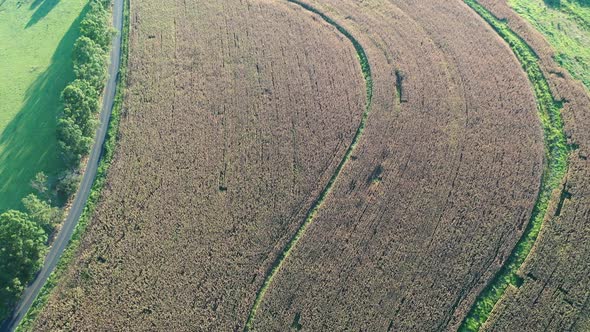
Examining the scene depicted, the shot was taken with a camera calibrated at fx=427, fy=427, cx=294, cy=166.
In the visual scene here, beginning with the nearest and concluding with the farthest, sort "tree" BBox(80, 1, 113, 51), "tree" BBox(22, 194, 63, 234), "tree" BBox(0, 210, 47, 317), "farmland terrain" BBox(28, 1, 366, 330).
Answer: "tree" BBox(0, 210, 47, 317) → "farmland terrain" BBox(28, 1, 366, 330) → "tree" BBox(22, 194, 63, 234) → "tree" BBox(80, 1, 113, 51)

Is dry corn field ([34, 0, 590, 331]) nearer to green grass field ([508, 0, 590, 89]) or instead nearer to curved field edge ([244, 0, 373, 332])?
curved field edge ([244, 0, 373, 332])

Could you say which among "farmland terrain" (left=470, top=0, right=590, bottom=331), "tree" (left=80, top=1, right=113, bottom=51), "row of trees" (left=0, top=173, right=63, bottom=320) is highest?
"tree" (left=80, top=1, right=113, bottom=51)

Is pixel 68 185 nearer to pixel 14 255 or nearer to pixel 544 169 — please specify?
pixel 14 255

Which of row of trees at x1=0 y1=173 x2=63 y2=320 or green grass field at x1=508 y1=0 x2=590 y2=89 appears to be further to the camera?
green grass field at x1=508 y1=0 x2=590 y2=89

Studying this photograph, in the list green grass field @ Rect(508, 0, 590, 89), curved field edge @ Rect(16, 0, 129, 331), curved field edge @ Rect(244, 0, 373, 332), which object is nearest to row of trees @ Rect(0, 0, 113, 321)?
curved field edge @ Rect(16, 0, 129, 331)

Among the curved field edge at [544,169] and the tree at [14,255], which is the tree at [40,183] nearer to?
the tree at [14,255]

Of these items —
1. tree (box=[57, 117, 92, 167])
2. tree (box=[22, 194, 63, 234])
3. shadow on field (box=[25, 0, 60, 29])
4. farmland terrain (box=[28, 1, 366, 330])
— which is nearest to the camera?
farmland terrain (box=[28, 1, 366, 330])

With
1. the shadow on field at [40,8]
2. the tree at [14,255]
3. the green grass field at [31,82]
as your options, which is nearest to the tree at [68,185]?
the green grass field at [31,82]
